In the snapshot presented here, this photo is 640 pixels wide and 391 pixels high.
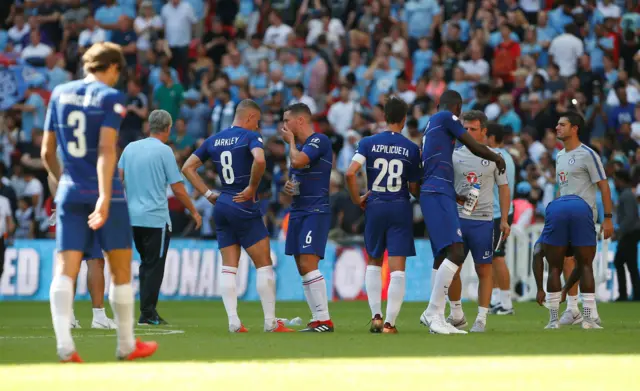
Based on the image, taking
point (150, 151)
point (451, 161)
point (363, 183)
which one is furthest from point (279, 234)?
point (451, 161)

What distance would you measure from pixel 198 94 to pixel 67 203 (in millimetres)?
18259

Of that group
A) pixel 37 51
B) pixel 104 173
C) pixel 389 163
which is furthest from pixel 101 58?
pixel 37 51

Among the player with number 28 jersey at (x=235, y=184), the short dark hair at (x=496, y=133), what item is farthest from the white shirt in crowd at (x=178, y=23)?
the player with number 28 jersey at (x=235, y=184)

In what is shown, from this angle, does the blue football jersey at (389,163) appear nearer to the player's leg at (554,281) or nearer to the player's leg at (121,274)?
the player's leg at (554,281)

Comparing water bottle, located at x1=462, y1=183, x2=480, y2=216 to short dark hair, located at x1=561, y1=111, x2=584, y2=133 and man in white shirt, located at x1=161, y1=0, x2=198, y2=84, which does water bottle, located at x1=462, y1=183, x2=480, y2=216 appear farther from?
man in white shirt, located at x1=161, y1=0, x2=198, y2=84

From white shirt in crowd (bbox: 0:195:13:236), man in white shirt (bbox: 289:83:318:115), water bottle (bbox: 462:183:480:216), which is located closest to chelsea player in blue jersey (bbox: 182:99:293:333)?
water bottle (bbox: 462:183:480:216)

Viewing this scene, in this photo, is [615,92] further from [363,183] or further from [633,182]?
[363,183]

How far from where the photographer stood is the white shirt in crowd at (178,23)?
28375 millimetres

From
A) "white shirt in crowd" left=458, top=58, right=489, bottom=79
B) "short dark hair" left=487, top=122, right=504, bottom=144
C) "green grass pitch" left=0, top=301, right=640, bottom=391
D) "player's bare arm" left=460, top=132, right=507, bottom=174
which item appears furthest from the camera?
"white shirt in crowd" left=458, top=58, right=489, bottom=79

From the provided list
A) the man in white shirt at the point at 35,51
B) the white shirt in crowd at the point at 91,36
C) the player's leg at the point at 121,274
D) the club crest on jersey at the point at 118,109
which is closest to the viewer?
the club crest on jersey at the point at 118,109

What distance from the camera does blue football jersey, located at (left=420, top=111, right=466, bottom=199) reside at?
11594 mm

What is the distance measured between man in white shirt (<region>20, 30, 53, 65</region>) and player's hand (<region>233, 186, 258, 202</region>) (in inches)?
680

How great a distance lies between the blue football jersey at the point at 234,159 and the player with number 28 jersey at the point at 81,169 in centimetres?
351

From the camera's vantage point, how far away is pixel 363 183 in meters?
22.2
